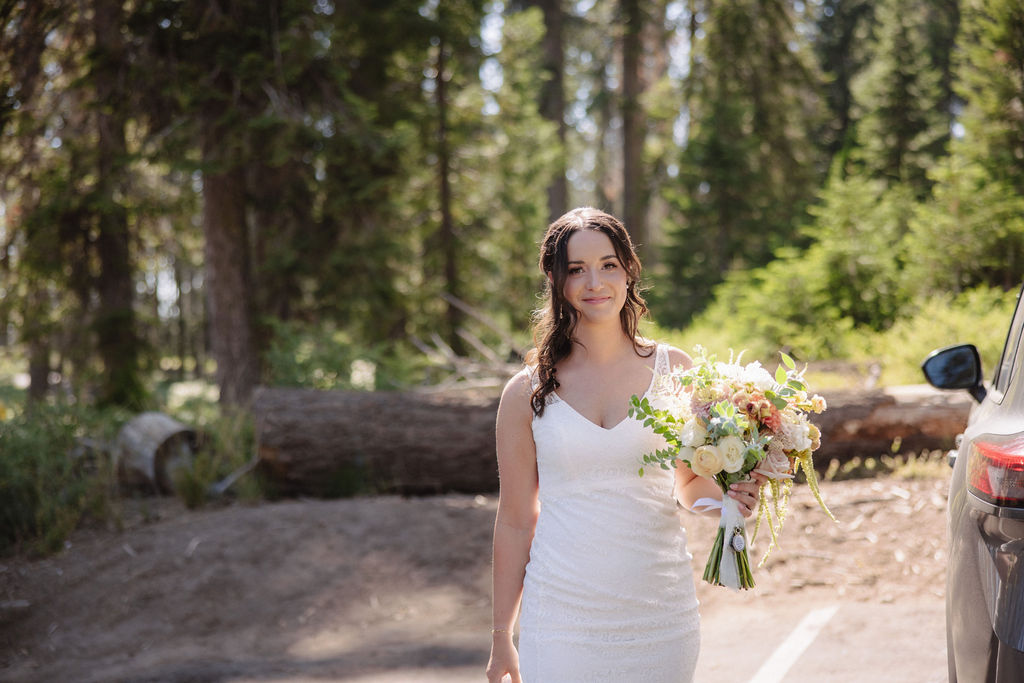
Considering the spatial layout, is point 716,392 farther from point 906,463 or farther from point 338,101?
point 338,101

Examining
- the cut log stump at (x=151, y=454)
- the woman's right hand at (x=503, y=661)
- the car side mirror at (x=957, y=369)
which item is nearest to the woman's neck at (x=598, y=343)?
the woman's right hand at (x=503, y=661)

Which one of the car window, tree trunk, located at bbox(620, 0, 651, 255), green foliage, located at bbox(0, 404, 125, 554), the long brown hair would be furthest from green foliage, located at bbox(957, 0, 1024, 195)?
green foliage, located at bbox(0, 404, 125, 554)

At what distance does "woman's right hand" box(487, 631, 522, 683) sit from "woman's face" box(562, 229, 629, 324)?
1.08 metres

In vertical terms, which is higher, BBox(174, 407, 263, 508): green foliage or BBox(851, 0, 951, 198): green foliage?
BBox(851, 0, 951, 198): green foliage

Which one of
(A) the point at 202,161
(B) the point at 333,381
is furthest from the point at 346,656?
(A) the point at 202,161

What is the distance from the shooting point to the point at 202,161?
1130 cm

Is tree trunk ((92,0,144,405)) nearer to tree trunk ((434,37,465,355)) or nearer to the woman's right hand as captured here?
tree trunk ((434,37,465,355))

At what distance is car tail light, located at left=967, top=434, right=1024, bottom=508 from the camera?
2.05 m

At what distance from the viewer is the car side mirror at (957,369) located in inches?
132

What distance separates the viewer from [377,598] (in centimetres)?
651

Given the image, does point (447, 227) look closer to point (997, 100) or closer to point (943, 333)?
point (943, 333)

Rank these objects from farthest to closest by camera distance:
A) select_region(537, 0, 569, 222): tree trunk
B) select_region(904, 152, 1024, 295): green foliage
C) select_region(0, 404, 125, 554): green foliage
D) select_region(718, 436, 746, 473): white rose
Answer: select_region(537, 0, 569, 222): tree trunk, select_region(904, 152, 1024, 295): green foliage, select_region(0, 404, 125, 554): green foliage, select_region(718, 436, 746, 473): white rose

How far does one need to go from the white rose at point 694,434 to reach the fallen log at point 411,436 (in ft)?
19.8

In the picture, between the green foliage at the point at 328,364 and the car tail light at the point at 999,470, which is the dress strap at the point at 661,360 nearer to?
the car tail light at the point at 999,470
